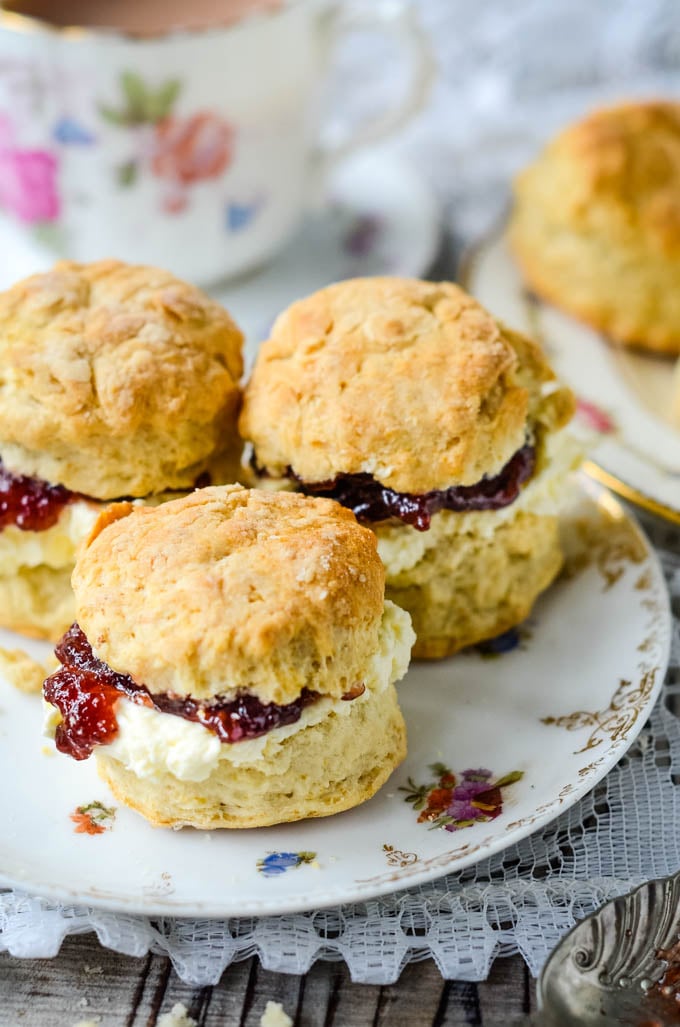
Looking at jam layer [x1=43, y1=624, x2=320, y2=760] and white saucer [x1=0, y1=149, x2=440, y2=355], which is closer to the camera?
jam layer [x1=43, y1=624, x2=320, y2=760]

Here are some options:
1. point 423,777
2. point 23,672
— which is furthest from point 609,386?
point 23,672

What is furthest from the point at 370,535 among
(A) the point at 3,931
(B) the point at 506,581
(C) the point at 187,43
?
(C) the point at 187,43

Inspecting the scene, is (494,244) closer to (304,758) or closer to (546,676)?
(546,676)

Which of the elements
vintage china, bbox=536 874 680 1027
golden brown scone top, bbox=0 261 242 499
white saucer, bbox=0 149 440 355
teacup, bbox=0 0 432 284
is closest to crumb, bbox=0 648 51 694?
golden brown scone top, bbox=0 261 242 499

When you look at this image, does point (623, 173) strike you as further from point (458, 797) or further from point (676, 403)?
point (458, 797)

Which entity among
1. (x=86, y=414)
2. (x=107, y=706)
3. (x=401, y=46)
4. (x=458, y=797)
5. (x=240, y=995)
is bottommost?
(x=240, y=995)

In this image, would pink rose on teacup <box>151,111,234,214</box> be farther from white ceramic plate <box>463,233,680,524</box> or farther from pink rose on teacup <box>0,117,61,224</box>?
white ceramic plate <box>463,233,680,524</box>
